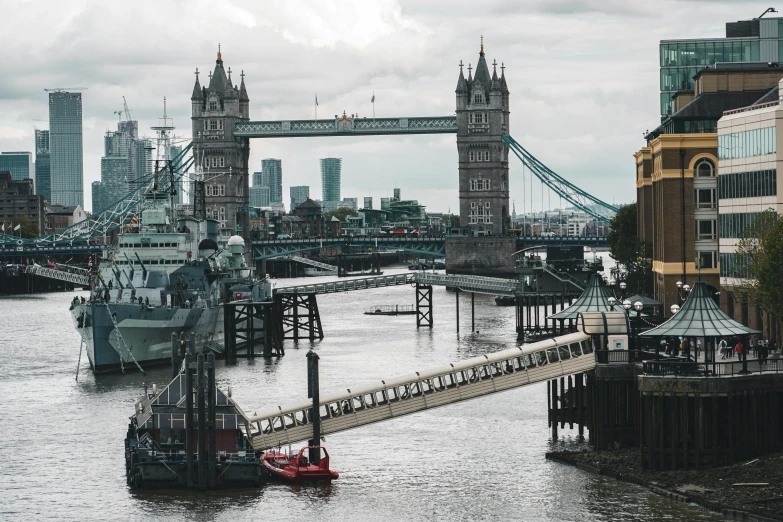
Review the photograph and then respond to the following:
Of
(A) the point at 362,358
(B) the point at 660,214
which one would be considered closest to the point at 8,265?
(A) the point at 362,358

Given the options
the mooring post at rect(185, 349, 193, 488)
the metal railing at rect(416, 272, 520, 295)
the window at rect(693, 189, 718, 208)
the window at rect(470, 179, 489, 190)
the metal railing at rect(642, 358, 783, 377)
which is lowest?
the mooring post at rect(185, 349, 193, 488)

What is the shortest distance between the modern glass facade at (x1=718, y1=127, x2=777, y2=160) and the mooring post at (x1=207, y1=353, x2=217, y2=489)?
84.6ft

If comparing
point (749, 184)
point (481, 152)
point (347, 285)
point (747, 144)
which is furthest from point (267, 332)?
point (481, 152)

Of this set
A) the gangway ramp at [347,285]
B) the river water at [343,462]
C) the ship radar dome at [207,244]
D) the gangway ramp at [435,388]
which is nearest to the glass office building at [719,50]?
the gangway ramp at [347,285]

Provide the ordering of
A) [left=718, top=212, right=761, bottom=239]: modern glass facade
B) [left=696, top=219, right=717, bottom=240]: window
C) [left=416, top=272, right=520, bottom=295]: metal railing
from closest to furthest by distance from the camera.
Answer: [left=718, top=212, right=761, bottom=239]: modern glass facade
[left=696, top=219, right=717, bottom=240]: window
[left=416, top=272, right=520, bottom=295]: metal railing

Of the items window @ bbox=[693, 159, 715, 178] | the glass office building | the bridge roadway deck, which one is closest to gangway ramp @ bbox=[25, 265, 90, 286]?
the bridge roadway deck

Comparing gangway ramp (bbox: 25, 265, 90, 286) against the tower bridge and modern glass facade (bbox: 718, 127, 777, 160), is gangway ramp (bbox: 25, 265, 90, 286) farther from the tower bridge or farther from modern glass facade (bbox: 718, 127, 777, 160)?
modern glass facade (bbox: 718, 127, 777, 160)

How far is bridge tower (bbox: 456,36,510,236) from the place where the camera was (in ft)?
622

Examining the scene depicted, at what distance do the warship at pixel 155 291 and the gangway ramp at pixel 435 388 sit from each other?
96.0 feet

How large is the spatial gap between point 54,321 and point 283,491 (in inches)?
2917

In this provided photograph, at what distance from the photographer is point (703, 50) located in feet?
377

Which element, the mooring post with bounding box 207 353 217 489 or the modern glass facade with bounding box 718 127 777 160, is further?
the modern glass facade with bounding box 718 127 777 160

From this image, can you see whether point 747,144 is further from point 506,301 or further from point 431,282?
point 506,301

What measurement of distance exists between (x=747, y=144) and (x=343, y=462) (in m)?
23.6
